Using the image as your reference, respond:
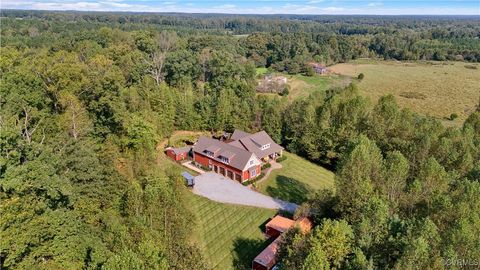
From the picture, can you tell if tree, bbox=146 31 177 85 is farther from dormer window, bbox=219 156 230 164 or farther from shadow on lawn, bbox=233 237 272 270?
shadow on lawn, bbox=233 237 272 270

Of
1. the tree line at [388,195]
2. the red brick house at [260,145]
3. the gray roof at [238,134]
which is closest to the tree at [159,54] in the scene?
the gray roof at [238,134]

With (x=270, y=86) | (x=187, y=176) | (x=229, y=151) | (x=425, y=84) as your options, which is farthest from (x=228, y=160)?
(x=425, y=84)

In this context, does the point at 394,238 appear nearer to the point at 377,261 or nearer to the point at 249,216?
the point at 377,261

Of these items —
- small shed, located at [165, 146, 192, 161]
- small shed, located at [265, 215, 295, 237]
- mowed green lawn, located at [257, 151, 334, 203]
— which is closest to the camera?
small shed, located at [265, 215, 295, 237]

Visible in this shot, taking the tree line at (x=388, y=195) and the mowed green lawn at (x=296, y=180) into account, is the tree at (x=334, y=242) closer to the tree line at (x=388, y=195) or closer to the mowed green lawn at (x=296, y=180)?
the tree line at (x=388, y=195)

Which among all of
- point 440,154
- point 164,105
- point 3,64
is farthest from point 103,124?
point 440,154

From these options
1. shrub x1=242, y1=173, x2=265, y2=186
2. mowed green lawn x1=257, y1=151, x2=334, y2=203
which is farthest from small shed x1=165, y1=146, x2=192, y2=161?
mowed green lawn x1=257, y1=151, x2=334, y2=203
